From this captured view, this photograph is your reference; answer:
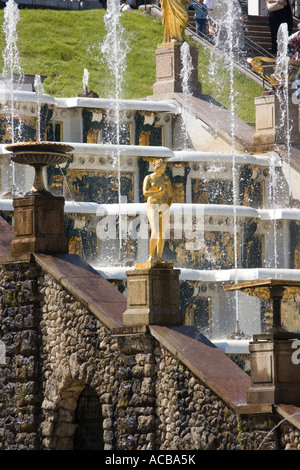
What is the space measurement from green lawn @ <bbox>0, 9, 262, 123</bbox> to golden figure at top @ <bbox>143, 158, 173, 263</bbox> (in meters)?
19.1

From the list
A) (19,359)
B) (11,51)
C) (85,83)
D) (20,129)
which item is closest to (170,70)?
(85,83)

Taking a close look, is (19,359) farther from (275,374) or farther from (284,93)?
(284,93)

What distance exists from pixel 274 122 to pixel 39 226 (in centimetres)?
1077

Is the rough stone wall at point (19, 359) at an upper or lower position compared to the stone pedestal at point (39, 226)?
lower

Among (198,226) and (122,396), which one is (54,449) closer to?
(122,396)

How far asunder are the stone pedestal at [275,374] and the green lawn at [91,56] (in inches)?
853

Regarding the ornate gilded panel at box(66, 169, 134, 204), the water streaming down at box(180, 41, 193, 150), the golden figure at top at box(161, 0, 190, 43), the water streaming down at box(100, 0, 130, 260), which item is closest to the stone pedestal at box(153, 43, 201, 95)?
the water streaming down at box(180, 41, 193, 150)

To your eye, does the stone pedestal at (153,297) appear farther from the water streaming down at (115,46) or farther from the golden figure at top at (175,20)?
the water streaming down at (115,46)

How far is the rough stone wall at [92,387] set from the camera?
2612 cm

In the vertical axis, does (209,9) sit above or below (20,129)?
above

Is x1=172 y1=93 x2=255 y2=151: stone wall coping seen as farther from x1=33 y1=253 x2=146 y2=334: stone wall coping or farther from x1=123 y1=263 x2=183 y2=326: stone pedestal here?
x1=123 y1=263 x2=183 y2=326: stone pedestal

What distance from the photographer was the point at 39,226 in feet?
95.8

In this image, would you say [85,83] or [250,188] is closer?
[250,188]

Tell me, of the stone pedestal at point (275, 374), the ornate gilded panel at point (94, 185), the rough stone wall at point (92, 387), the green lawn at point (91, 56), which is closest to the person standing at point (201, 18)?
the green lawn at point (91, 56)
